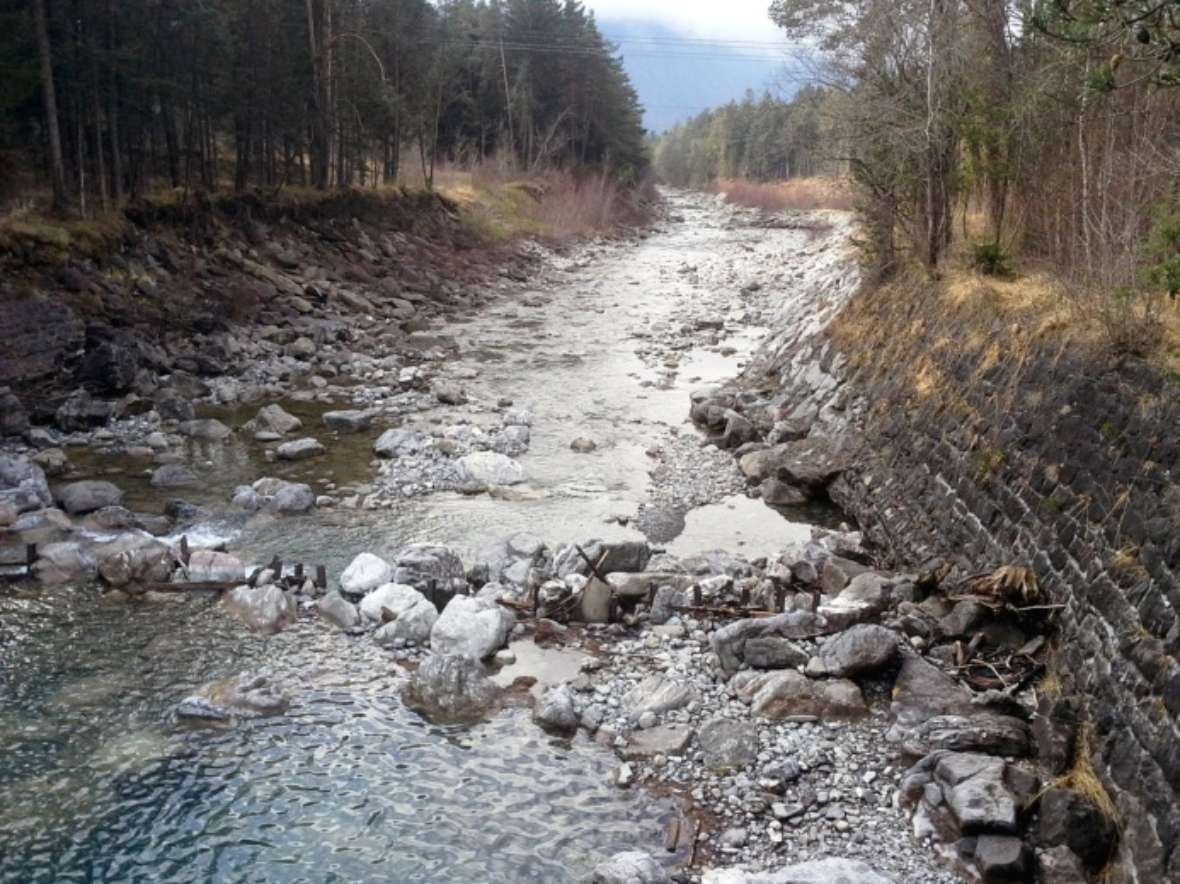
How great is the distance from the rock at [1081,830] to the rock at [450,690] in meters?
4.69

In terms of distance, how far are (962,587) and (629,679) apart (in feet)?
11.9

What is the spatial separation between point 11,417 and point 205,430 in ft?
9.87

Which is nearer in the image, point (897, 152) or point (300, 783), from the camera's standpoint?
point (300, 783)

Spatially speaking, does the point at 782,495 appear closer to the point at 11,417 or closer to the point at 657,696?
the point at 657,696

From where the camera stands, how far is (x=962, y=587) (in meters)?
10.3

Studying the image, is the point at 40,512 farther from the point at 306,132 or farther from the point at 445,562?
the point at 306,132

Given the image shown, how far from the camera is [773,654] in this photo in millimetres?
9359

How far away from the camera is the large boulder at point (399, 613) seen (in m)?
10.3

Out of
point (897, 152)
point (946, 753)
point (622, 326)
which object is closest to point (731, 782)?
point (946, 753)

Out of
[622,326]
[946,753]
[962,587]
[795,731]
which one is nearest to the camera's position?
[946,753]

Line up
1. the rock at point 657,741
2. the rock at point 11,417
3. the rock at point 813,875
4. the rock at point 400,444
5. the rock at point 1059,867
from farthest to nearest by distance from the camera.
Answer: the rock at point 400,444 → the rock at point 11,417 → the rock at point 657,741 → the rock at point 813,875 → the rock at point 1059,867

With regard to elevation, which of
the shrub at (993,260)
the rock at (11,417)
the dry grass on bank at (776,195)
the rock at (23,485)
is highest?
the dry grass on bank at (776,195)

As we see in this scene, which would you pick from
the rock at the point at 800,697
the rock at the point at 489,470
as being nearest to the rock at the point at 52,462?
the rock at the point at 489,470

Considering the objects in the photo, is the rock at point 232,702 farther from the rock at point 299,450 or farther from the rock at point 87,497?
the rock at point 299,450
